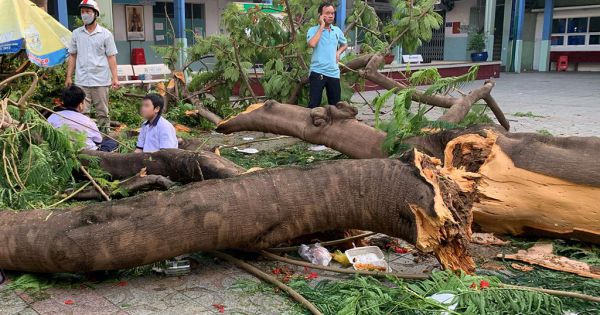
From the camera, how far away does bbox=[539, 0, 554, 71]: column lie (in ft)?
75.6

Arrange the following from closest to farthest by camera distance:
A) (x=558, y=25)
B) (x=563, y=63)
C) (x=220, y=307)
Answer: (x=220, y=307) → (x=563, y=63) → (x=558, y=25)

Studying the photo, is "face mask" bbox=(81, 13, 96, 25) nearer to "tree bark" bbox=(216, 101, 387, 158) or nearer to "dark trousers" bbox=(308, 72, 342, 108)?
"tree bark" bbox=(216, 101, 387, 158)

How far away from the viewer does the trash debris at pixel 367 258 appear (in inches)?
123

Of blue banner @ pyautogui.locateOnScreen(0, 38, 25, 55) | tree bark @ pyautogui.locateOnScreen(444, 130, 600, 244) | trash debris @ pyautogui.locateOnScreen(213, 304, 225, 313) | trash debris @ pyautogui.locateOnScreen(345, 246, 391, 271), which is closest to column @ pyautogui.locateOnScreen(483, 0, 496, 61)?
blue banner @ pyautogui.locateOnScreen(0, 38, 25, 55)

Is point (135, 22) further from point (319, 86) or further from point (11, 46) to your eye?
point (319, 86)

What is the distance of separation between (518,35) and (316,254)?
21.2 meters

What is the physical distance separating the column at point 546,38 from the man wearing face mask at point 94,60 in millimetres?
21152

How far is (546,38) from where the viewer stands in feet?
76.8

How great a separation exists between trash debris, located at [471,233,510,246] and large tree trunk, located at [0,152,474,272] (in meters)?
0.80

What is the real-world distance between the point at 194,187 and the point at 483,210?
1.70 metres

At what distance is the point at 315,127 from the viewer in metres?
4.72

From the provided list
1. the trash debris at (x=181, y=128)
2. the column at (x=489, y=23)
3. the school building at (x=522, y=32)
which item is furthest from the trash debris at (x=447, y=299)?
the column at (x=489, y=23)

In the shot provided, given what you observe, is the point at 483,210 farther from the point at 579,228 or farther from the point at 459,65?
the point at 459,65

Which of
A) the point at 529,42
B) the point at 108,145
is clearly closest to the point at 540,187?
the point at 108,145
